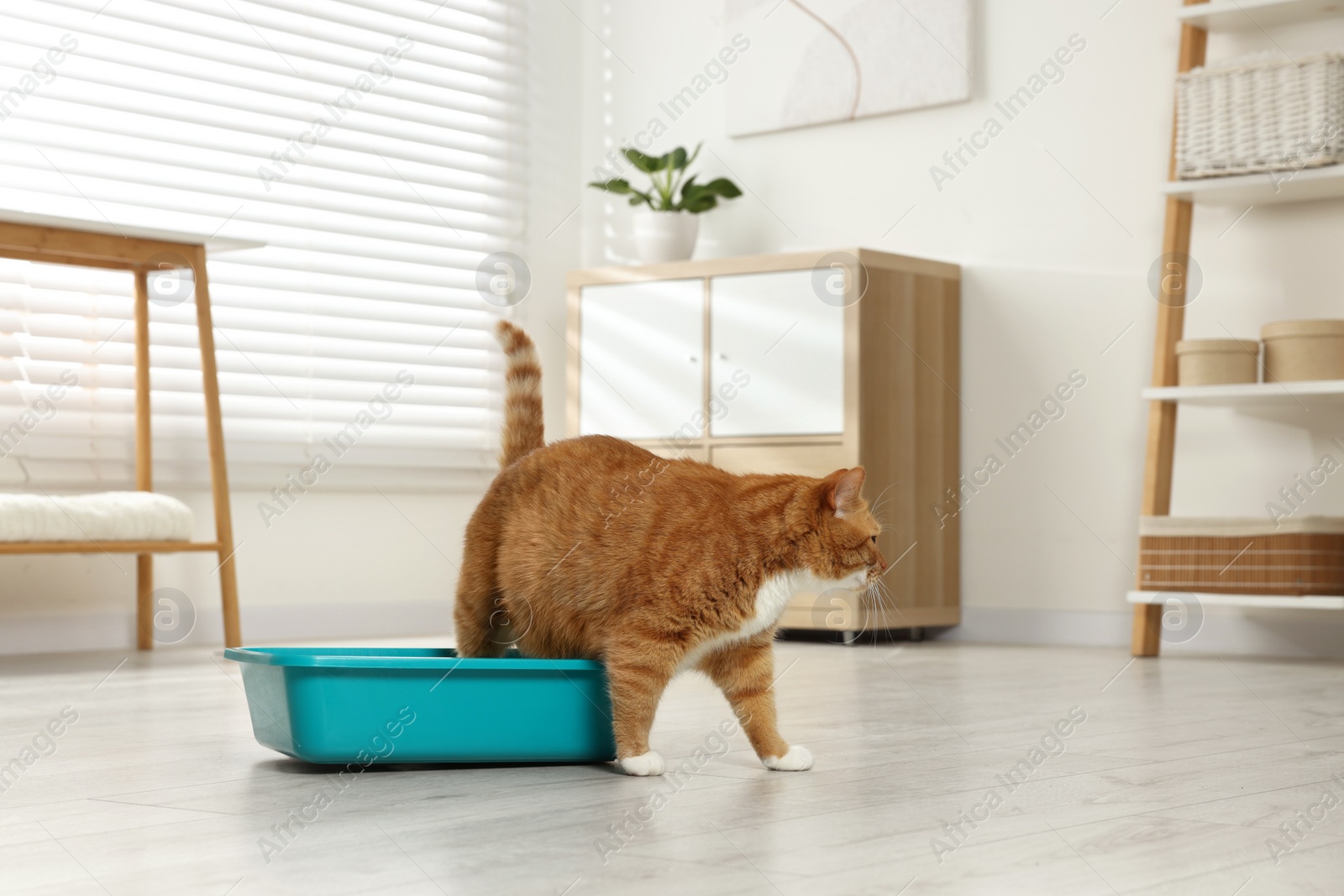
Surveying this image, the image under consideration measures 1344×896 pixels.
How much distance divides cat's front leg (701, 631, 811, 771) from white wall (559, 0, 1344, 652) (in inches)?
85.5

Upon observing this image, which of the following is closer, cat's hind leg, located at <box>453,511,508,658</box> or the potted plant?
cat's hind leg, located at <box>453,511,508,658</box>

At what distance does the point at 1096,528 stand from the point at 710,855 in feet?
9.09

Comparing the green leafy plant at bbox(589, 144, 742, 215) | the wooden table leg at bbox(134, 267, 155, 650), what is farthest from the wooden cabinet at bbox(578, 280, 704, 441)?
the wooden table leg at bbox(134, 267, 155, 650)

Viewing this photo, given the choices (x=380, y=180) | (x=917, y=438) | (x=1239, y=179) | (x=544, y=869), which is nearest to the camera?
(x=544, y=869)

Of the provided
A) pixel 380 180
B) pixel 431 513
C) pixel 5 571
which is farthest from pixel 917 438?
pixel 5 571

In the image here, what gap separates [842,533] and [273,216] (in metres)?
2.80

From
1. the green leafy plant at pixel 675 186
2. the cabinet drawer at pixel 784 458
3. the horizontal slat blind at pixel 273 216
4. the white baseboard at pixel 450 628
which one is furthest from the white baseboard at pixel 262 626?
the green leafy plant at pixel 675 186

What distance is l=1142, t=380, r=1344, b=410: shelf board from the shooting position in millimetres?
3096

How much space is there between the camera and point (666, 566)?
163cm

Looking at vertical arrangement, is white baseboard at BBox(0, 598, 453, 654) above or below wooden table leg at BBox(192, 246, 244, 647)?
below

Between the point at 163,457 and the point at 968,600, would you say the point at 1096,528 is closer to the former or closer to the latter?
the point at 968,600

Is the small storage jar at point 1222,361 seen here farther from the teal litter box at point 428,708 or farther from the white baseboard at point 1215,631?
the teal litter box at point 428,708

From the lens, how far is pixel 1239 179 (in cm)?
326

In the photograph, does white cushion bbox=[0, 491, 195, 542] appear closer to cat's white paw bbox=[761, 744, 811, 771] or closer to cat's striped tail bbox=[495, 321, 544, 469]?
cat's striped tail bbox=[495, 321, 544, 469]
